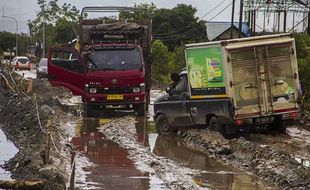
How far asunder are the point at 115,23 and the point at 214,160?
1159 centimetres

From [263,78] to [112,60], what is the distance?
7758 millimetres

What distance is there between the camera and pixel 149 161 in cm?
1239

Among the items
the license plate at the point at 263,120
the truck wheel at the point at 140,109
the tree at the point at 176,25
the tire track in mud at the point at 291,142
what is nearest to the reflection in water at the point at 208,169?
the tire track in mud at the point at 291,142

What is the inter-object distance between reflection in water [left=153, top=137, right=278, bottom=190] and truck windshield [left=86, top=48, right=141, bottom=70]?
19.0ft

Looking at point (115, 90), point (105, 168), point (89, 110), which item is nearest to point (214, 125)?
point (105, 168)

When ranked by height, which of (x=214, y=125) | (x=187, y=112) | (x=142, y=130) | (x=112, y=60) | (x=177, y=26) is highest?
(x=177, y=26)

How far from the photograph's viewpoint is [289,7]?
43969mm

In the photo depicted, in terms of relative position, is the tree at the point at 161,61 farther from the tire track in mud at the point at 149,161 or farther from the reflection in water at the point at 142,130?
the tire track in mud at the point at 149,161

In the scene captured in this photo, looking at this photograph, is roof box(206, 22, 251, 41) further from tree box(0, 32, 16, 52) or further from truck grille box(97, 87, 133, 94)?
tree box(0, 32, 16, 52)

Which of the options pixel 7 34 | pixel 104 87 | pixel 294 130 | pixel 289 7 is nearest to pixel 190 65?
pixel 294 130

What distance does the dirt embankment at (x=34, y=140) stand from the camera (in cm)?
1005

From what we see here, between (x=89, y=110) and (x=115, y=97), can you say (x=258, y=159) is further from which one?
(x=89, y=110)

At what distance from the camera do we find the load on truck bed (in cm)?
1447

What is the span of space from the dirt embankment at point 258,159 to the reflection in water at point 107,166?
2003 millimetres
